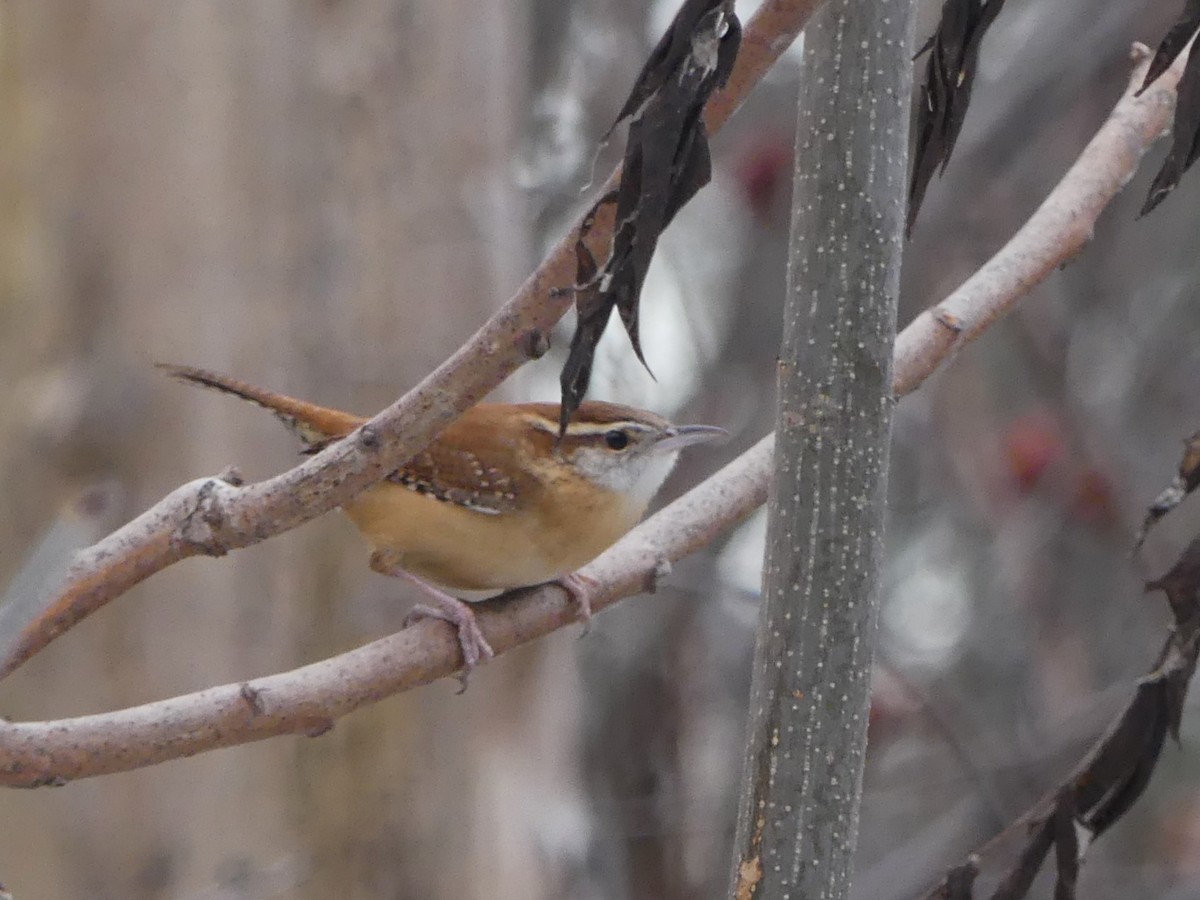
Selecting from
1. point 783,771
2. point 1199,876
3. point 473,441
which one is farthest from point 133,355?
point 1199,876

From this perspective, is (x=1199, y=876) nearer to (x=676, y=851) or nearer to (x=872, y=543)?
(x=676, y=851)

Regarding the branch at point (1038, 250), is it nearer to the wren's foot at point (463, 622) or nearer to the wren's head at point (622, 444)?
the wren's foot at point (463, 622)

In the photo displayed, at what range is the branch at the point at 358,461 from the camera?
1261mm

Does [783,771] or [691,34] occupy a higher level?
[691,34]

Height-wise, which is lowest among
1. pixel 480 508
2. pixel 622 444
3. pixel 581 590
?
pixel 581 590

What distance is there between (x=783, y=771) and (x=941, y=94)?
59cm

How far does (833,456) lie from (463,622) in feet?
4.26

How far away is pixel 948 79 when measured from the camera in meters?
1.19

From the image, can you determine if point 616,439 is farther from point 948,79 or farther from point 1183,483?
point 948,79

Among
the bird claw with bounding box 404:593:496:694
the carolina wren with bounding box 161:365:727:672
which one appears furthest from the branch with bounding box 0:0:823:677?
the carolina wren with bounding box 161:365:727:672

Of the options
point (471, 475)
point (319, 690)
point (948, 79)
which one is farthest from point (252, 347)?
point (948, 79)

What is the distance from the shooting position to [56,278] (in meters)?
3.78

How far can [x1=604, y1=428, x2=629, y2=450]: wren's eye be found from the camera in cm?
323

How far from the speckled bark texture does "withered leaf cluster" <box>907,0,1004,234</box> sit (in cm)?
7
